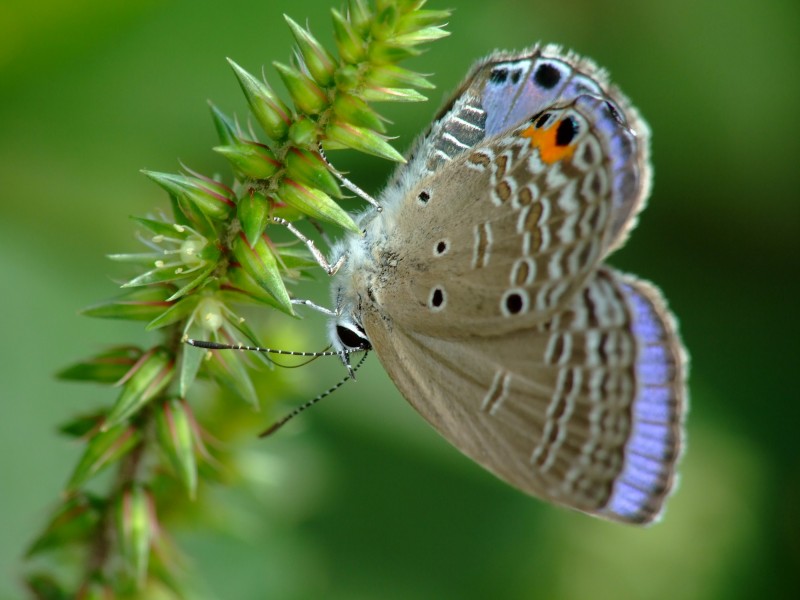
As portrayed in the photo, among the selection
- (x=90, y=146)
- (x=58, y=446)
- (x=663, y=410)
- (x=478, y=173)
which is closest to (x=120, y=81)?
(x=90, y=146)

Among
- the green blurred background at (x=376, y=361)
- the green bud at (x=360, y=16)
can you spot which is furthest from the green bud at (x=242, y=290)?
the green blurred background at (x=376, y=361)

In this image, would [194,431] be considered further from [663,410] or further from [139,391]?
[663,410]

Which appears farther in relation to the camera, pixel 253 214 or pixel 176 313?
pixel 176 313

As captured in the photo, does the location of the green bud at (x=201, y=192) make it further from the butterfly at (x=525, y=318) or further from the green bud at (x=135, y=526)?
the butterfly at (x=525, y=318)

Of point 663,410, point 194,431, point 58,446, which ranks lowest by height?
point 58,446

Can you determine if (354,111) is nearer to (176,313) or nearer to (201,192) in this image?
(201,192)

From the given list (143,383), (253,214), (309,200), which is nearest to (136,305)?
(143,383)

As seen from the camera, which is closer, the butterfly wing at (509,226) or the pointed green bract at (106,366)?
the pointed green bract at (106,366)
